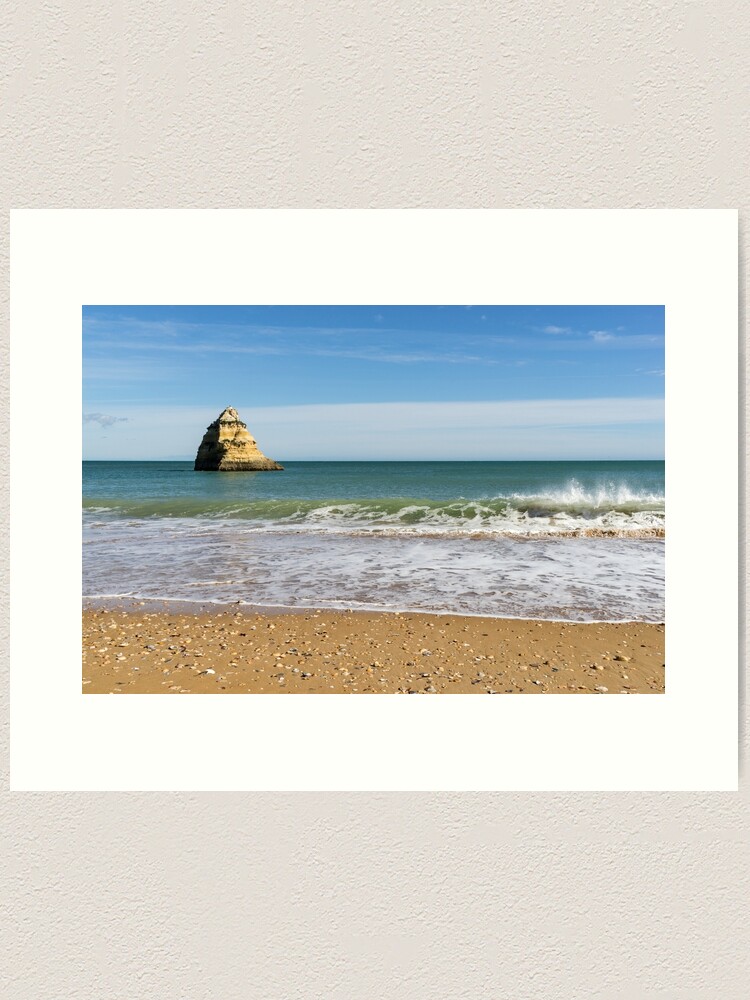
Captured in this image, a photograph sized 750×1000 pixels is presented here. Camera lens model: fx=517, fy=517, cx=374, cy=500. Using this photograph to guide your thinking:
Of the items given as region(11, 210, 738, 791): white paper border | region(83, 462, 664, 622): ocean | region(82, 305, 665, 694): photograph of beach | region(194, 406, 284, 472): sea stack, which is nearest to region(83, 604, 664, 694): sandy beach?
region(82, 305, 665, 694): photograph of beach

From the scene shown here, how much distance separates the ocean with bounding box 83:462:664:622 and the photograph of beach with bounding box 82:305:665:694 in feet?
0.15

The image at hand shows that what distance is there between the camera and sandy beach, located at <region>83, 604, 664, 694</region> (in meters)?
2.53

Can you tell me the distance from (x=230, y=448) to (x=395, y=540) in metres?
9.74

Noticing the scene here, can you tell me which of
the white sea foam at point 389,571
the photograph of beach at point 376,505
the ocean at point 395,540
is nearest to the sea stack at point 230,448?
the photograph of beach at point 376,505

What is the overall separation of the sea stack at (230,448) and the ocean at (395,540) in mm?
1268

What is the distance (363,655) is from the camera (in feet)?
9.31

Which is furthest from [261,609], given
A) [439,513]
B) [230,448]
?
[230,448]

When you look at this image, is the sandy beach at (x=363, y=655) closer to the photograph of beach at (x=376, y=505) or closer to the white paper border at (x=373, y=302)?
the photograph of beach at (x=376, y=505)

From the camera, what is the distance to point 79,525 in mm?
1838

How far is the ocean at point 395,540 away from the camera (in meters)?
4.08
